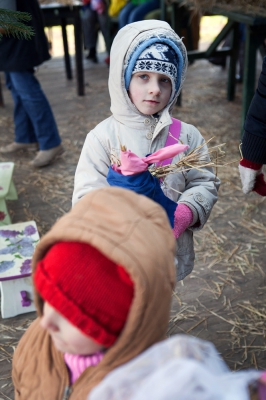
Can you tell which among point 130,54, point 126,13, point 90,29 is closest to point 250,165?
point 130,54

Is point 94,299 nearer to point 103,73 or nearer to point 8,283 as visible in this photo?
point 8,283

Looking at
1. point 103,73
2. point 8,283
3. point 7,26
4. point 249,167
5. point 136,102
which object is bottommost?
point 103,73

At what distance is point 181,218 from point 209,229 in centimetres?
162

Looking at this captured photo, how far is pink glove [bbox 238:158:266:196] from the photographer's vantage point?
2.18 metres

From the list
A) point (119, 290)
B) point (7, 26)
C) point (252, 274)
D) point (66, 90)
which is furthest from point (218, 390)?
point (66, 90)

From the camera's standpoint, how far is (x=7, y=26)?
6.46 feet

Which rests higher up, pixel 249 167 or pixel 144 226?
pixel 144 226

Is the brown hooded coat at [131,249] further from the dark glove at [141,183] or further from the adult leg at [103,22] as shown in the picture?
the adult leg at [103,22]

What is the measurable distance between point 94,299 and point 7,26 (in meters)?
1.34

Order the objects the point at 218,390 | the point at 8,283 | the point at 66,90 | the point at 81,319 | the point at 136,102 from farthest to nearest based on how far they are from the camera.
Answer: the point at 66,90 < the point at 8,283 < the point at 136,102 < the point at 81,319 < the point at 218,390

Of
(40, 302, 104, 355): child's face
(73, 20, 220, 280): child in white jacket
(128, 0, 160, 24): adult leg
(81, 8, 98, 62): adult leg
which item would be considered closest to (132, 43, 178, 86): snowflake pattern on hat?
(73, 20, 220, 280): child in white jacket

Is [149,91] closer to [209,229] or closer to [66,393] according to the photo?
[66,393]

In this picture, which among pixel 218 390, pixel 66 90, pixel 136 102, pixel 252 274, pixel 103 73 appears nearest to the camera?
pixel 218 390

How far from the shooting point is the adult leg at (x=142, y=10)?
249 inches
